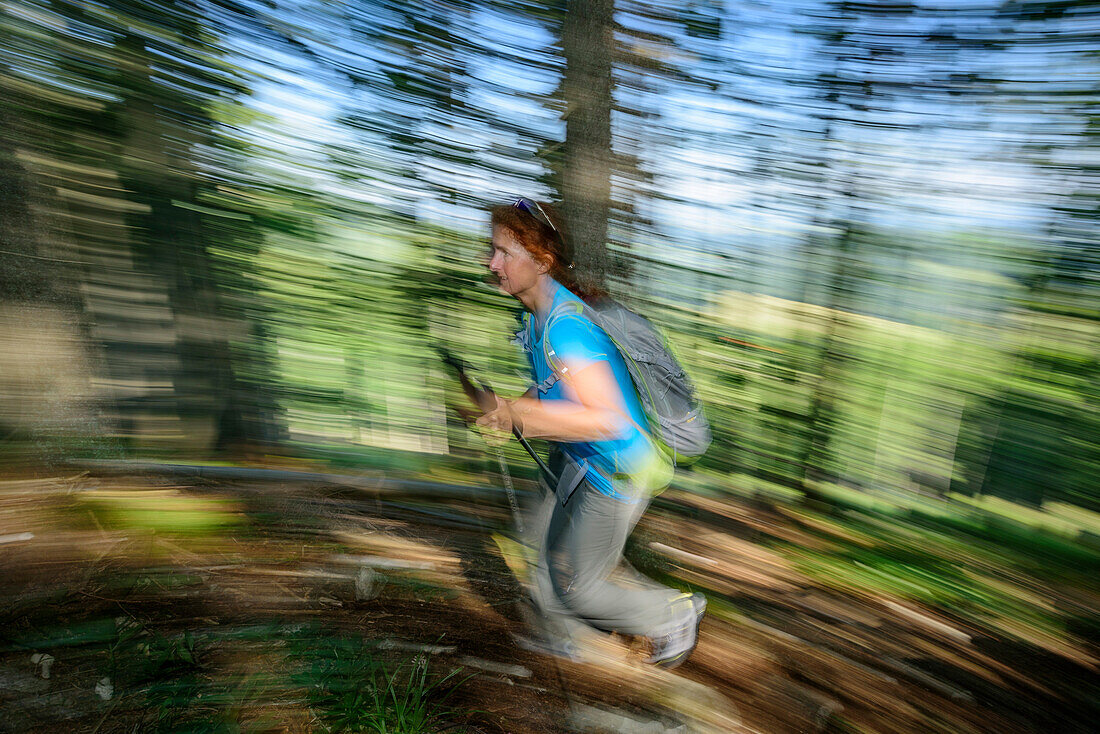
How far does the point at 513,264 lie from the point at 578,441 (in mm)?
560

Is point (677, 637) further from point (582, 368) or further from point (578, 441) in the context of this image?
point (582, 368)

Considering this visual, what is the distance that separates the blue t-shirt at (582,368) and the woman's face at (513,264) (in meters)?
0.09

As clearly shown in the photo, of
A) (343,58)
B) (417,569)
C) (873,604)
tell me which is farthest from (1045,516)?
(343,58)

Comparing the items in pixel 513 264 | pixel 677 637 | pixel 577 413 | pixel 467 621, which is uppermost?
pixel 513 264

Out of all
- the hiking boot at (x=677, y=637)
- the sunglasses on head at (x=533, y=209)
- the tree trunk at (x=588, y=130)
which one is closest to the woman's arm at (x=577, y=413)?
the sunglasses on head at (x=533, y=209)

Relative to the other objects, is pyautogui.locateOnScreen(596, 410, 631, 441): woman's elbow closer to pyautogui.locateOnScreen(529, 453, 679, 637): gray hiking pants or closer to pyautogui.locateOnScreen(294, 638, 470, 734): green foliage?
pyautogui.locateOnScreen(529, 453, 679, 637): gray hiking pants

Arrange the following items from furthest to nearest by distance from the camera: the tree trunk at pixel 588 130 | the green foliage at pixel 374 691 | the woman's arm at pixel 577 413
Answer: the tree trunk at pixel 588 130, the green foliage at pixel 374 691, the woman's arm at pixel 577 413

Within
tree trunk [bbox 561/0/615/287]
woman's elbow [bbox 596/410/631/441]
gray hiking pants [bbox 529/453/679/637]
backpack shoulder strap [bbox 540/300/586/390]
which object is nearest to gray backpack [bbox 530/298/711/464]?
backpack shoulder strap [bbox 540/300/586/390]

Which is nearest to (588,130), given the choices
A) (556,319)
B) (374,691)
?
(556,319)

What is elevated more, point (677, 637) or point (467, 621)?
point (677, 637)

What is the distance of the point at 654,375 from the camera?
5.04 feet

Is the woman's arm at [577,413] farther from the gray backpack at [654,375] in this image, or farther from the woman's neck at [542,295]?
the woman's neck at [542,295]

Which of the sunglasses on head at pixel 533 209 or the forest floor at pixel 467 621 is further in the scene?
the forest floor at pixel 467 621

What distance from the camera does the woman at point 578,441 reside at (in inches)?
56.4
